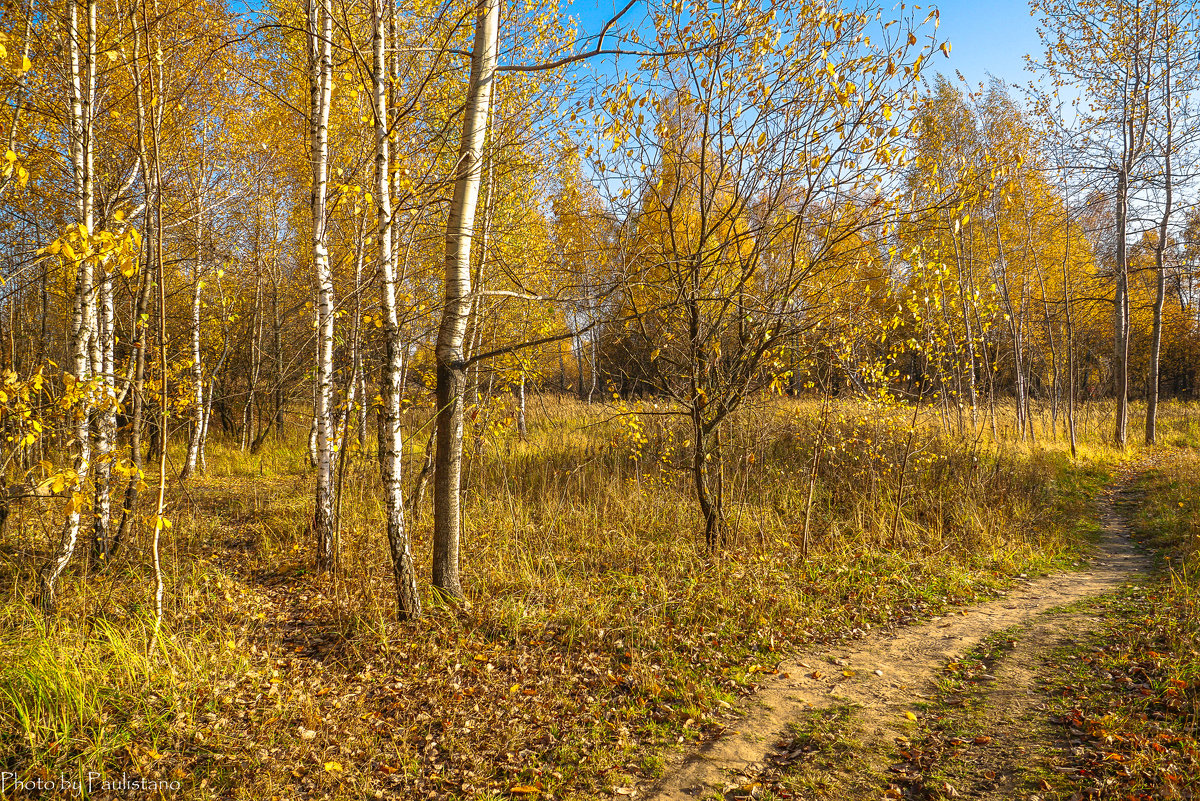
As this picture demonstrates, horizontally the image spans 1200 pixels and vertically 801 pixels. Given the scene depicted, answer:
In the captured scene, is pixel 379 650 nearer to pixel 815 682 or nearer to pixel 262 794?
pixel 262 794

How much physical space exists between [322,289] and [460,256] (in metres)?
1.36

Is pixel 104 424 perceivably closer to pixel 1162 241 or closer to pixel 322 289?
pixel 322 289

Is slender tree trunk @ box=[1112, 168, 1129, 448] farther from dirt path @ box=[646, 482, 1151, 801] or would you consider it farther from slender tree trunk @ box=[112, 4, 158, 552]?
slender tree trunk @ box=[112, 4, 158, 552]

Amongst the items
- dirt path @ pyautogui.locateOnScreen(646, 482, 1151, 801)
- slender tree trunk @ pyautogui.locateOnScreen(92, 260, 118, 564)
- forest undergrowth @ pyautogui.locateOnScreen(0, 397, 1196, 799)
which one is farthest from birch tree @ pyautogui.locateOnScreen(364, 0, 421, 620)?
slender tree trunk @ pyautogui.locateOnScreen(92, 260, 118, 564)

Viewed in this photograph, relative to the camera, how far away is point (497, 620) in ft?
14.4

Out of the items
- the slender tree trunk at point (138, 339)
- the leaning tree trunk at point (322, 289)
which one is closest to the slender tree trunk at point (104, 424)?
the slender tree trunk at point (138, 339)

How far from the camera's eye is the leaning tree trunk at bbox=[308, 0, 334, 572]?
180 inches

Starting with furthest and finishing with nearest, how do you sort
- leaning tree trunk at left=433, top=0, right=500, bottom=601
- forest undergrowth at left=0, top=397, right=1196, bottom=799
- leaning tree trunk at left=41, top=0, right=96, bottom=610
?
leaning tree trunk at left=41, top=0, right=96, bottom=610
leaning tree trunk at left=433, top=0, right=500, bottom=601
forest undergrowth at left=0, top=397, right=1196, bottom=799

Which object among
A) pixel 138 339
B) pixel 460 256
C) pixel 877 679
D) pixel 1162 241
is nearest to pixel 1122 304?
pixel 1162 241

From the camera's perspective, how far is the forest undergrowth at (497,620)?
296cm

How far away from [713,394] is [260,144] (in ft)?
33.3

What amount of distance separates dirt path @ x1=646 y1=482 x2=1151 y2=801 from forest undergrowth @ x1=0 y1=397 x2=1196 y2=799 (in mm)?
177

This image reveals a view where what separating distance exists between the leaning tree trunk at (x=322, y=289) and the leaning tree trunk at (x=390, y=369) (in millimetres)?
567

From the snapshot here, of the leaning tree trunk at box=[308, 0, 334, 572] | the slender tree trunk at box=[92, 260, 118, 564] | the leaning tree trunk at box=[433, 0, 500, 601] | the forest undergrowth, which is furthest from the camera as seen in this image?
the slender tree trunk at box=[92, 260, 118, 564]
